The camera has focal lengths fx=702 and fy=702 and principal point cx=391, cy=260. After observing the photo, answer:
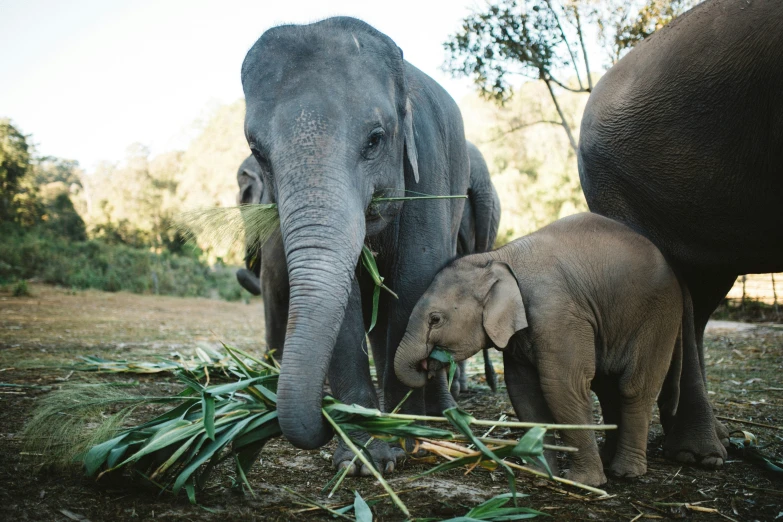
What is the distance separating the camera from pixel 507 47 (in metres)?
12.1

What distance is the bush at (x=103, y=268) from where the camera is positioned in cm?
2386

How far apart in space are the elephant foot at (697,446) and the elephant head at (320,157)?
209 centimetres

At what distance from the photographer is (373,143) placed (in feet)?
11.8

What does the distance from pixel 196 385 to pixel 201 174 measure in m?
33.6

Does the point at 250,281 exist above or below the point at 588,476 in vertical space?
above

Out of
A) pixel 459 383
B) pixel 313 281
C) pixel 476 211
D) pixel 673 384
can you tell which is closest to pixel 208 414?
pixel 313 281

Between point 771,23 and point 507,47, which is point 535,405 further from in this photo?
point 507,47

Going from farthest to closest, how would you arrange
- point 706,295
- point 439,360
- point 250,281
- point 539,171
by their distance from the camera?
point 539,171 → point 250,281 → point 706,295 → point 439,360

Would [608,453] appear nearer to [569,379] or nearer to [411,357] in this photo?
[569,379]

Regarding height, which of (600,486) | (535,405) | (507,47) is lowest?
(600,486)

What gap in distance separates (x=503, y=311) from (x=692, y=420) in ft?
4.52

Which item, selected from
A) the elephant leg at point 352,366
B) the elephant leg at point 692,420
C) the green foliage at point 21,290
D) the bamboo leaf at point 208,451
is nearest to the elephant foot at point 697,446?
the elephant leg at point 692,420

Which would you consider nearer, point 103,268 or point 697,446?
point 697,446

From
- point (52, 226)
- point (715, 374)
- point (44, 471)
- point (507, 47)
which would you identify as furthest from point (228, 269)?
point (44, 471)
